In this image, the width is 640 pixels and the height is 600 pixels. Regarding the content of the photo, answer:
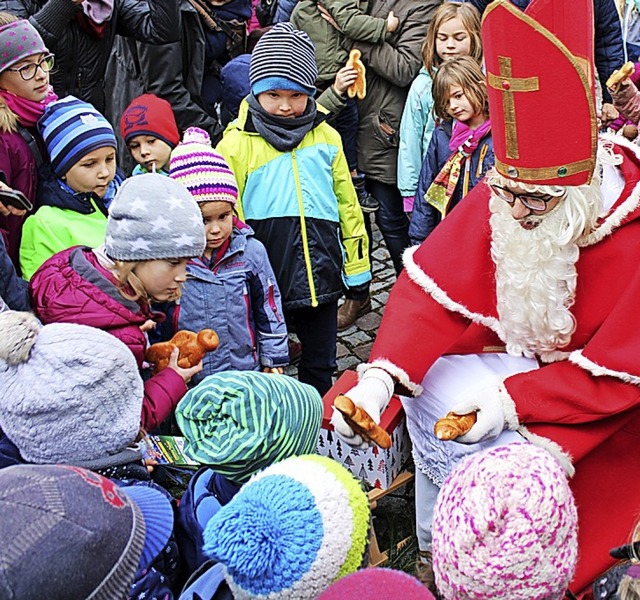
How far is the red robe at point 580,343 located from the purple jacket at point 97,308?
0.72 m

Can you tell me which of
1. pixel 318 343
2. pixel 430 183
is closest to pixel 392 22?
pixel 430 183

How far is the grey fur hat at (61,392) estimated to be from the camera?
189cm

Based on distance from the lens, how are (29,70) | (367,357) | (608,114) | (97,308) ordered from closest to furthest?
(97,308) < (29,70) < (367,357) < (608,114)

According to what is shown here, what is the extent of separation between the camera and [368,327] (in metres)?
5.18

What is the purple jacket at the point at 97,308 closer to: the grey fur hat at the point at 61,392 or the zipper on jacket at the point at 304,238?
the grey fur hat at the point at 61,392

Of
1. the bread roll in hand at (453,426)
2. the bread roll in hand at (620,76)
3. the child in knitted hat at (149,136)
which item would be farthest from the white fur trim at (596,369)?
the bread roll in hand at (620,76)

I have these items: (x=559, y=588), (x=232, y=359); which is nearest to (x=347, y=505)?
(x=559, y=588)

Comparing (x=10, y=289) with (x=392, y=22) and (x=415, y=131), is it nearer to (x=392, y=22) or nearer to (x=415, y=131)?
(x=415, y=131)

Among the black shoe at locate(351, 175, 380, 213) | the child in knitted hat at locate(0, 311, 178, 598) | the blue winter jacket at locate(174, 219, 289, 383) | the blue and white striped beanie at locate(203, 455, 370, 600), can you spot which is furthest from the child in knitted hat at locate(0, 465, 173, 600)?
the black shoe at locate(351, 175, 380, 213)

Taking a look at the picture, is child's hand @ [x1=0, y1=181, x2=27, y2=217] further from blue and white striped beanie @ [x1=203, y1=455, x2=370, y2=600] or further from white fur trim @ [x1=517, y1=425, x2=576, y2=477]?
white fur trim @ [x1=517, y1=425, x2=576, y2=477]

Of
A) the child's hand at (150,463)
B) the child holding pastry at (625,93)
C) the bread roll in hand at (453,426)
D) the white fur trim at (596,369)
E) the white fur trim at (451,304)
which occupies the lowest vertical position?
the child's hand at (150,463)

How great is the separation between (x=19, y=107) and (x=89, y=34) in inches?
48.9

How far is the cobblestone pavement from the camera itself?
4812mm

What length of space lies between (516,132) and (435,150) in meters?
1.94
